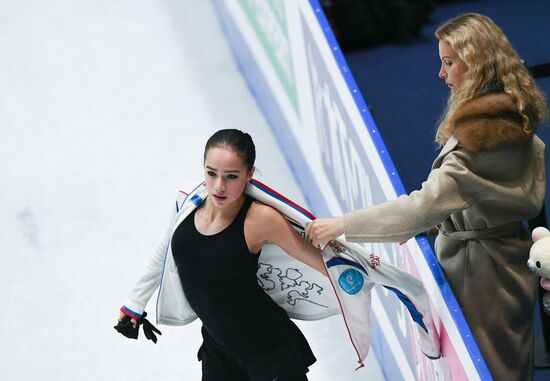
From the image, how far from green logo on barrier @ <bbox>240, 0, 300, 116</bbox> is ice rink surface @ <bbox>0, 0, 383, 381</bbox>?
576mm

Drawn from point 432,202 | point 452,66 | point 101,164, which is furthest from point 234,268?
point 101,164

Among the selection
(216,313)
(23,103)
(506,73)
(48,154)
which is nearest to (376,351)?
(216,313)

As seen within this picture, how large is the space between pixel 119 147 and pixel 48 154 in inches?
17.3

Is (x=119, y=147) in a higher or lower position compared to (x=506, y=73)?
higher

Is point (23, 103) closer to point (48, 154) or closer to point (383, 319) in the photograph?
point (48, 154)

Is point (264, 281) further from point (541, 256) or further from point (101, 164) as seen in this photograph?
point (101, 164)

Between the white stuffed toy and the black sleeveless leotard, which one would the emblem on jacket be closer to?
the black sleeveless leotard

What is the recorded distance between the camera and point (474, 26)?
3311 mm

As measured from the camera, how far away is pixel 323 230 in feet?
10.9

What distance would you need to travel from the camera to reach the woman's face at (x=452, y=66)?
11.0 feet

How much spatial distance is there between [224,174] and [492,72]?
91 cm

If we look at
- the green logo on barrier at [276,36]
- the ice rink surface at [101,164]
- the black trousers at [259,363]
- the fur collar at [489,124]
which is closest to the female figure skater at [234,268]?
the black trousers at [259,363]

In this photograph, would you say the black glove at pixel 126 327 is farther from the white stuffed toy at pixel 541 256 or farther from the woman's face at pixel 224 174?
the white stuffed toy at pixel 541 256

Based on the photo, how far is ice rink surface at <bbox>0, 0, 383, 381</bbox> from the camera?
5.03 m
